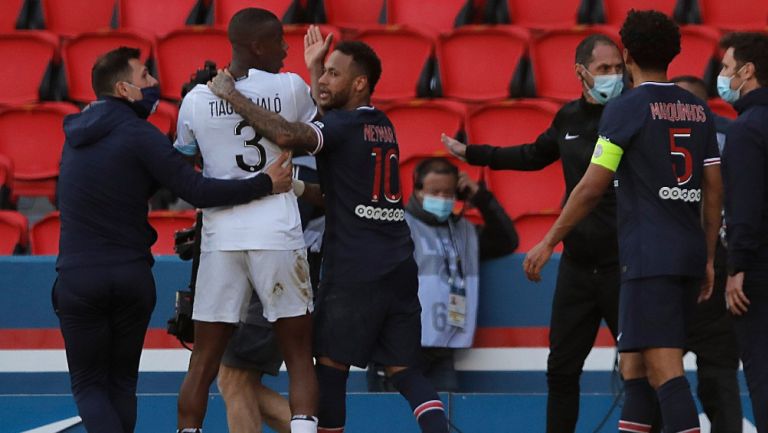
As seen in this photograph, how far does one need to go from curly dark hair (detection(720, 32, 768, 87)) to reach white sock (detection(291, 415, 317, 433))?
210cm

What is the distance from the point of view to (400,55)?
9.47 meters

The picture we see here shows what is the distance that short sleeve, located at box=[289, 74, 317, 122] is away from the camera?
5652mm

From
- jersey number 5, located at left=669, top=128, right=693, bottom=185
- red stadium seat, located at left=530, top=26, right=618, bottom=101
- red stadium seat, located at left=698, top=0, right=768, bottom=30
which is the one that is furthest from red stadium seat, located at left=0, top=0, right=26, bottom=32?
jersey number 5, located at left=669, top=128, right=693, bottom=185

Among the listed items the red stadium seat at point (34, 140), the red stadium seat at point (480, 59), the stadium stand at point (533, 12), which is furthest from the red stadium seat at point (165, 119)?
the stadium stand at point (533, 12)

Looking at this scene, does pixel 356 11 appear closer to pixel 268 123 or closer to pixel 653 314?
pixel 268 123

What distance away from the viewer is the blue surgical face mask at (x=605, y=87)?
606 cm

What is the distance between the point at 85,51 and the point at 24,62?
1.35 feet

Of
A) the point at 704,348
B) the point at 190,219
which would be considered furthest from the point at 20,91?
the point at 704,348

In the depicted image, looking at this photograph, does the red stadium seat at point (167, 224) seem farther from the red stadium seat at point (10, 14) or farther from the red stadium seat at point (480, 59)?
the red stadium seat at point (10, 14)

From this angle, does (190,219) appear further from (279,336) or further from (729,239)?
(729,239)

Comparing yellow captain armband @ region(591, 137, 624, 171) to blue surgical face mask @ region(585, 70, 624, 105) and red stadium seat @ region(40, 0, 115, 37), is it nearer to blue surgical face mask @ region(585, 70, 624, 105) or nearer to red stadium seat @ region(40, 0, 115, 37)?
blue surgical face mask @ region(585, 70, 624, 105)

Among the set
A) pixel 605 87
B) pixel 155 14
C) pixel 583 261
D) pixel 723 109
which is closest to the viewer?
pixel 605 87

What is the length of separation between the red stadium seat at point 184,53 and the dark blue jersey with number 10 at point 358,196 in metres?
3.97

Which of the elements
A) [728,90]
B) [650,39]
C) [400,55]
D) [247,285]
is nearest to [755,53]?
[728,90]
